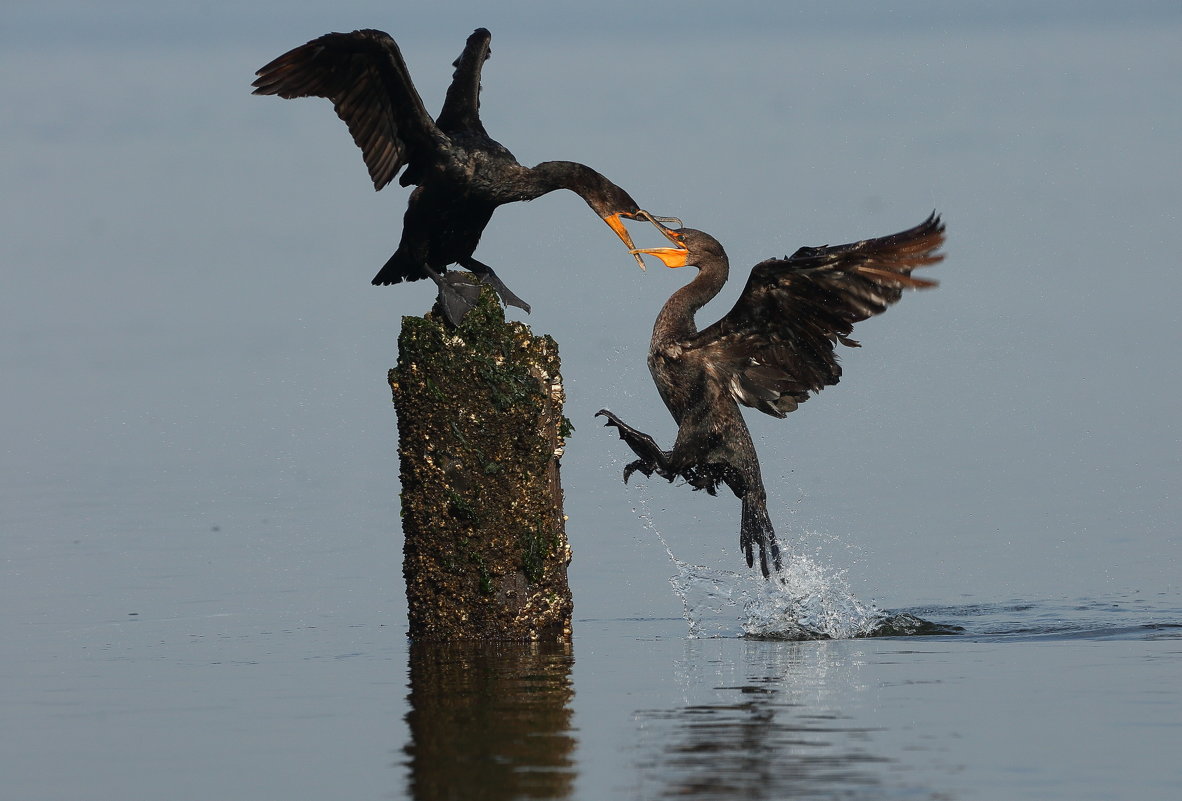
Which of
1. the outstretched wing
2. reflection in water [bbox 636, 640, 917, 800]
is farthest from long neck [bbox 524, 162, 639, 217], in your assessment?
reflection in water [bbox 636, 640, 917, 800]

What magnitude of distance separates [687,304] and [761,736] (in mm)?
3939

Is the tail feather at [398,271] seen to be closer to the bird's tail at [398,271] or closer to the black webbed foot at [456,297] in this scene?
the bird's tail at [398,271]

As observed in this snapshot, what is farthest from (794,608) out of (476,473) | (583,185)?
(583,185)

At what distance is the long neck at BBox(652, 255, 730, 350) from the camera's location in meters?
10.1

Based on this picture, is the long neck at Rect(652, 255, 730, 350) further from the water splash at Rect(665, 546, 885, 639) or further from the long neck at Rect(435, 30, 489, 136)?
the long neck at Rect(435, 30, 489, 136)

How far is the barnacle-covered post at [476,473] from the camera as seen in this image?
9.30 meters

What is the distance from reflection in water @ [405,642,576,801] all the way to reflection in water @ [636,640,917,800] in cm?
34

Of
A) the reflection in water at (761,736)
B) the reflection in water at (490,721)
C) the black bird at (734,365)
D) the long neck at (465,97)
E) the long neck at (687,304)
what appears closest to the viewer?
the reflection in water at (761,736)

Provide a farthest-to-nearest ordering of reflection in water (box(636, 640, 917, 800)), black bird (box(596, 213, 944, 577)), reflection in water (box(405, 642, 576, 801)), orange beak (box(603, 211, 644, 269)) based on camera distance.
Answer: orange beak (box(603, 211, 644, 269)), black bird (box(596, 213, 944, 577)), reflection in water (box(405, 642, 576, 801)), reflection in water (box(636, 640, 917, 800))

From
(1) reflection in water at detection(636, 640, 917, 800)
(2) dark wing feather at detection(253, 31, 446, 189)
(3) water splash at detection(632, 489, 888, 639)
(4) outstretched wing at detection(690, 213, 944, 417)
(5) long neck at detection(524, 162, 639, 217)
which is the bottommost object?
(1) reflection in water at detection(636, 640, 917, 800)

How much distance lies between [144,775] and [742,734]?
211cm

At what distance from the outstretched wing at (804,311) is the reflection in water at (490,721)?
1882mm

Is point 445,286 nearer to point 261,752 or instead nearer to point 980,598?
point 261,752

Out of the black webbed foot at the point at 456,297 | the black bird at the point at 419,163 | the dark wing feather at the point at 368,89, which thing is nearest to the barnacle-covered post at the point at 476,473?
the black webbed foot at the point at 456,297
